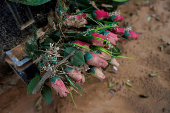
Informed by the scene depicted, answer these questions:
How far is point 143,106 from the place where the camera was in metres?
1.25

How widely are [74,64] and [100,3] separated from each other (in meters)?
0.81

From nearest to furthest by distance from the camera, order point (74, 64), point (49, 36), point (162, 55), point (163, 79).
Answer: point (74, 64)
point (49, 36)
point (163, 79)
point (162, 55)

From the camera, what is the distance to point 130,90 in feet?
4.41

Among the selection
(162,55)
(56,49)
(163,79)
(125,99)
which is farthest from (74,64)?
(162,55)

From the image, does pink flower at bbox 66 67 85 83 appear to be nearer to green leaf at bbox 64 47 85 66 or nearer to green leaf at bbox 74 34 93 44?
green leaf at bbox 64 47 85 66

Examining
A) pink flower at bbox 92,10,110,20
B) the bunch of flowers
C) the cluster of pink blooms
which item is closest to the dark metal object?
the bunch of flowers

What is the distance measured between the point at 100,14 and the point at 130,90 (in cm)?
86

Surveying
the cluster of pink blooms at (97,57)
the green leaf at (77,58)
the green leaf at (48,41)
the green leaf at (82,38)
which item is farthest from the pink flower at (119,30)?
the green leaf at (48,41)

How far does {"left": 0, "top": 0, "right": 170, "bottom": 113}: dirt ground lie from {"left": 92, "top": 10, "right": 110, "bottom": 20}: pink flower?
2.13ft

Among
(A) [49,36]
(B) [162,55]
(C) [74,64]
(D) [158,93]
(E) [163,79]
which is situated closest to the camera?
(C) [74,64]

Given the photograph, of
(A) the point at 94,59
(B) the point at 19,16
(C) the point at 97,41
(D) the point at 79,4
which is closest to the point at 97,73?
(A) the point at 94,59

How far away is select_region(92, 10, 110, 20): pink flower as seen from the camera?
114 cm

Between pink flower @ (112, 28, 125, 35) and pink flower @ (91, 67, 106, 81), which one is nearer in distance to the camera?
pink flower @ (91, 67, 106, 81)

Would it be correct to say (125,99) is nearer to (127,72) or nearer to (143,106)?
(143,106)
